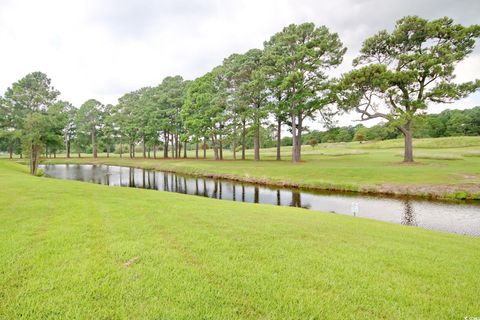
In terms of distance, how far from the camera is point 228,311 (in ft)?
10.8

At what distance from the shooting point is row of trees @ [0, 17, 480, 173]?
1038 inches

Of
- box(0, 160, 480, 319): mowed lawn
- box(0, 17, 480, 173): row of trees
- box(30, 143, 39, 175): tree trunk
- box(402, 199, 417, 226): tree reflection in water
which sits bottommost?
box(402, 199, 417, 226): tree reflection in water

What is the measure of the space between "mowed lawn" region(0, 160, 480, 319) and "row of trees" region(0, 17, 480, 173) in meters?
25.3

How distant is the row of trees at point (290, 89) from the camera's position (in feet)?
86.5

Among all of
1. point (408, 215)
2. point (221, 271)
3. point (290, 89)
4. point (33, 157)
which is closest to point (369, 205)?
point (408, 215)

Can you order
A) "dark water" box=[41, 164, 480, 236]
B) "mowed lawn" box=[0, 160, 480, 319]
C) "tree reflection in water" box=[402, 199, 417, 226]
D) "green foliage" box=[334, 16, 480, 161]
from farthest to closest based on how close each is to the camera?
"green foliage" box=[334, 16, 480, 161]
"tree reflection in water" box=[402, 199, 417, 226]
"dark water" box=[41, 164, 480, 236]
"mowed lawn" box=[0, 160, 480, 319]

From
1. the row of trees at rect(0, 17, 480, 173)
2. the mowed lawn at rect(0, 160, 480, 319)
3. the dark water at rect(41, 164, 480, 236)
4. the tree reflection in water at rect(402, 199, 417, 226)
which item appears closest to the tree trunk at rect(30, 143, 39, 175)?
the row of trees at rect(0, 17, 480, 173)

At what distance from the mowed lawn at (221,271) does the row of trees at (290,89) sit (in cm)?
2527

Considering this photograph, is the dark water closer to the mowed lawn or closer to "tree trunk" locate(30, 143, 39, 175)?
the mowed lawn

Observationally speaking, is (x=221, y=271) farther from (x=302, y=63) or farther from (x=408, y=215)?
(x=302, y=63)

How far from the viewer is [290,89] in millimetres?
35312

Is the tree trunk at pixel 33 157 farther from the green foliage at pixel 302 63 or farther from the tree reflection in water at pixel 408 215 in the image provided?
the tree reflection in water at pixel 408 215

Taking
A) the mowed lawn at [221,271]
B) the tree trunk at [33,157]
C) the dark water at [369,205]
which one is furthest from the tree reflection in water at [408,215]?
the tree trunk at [33,157]

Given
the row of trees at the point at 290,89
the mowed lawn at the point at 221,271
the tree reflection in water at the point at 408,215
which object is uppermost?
the row of trees at the point at 290,89
